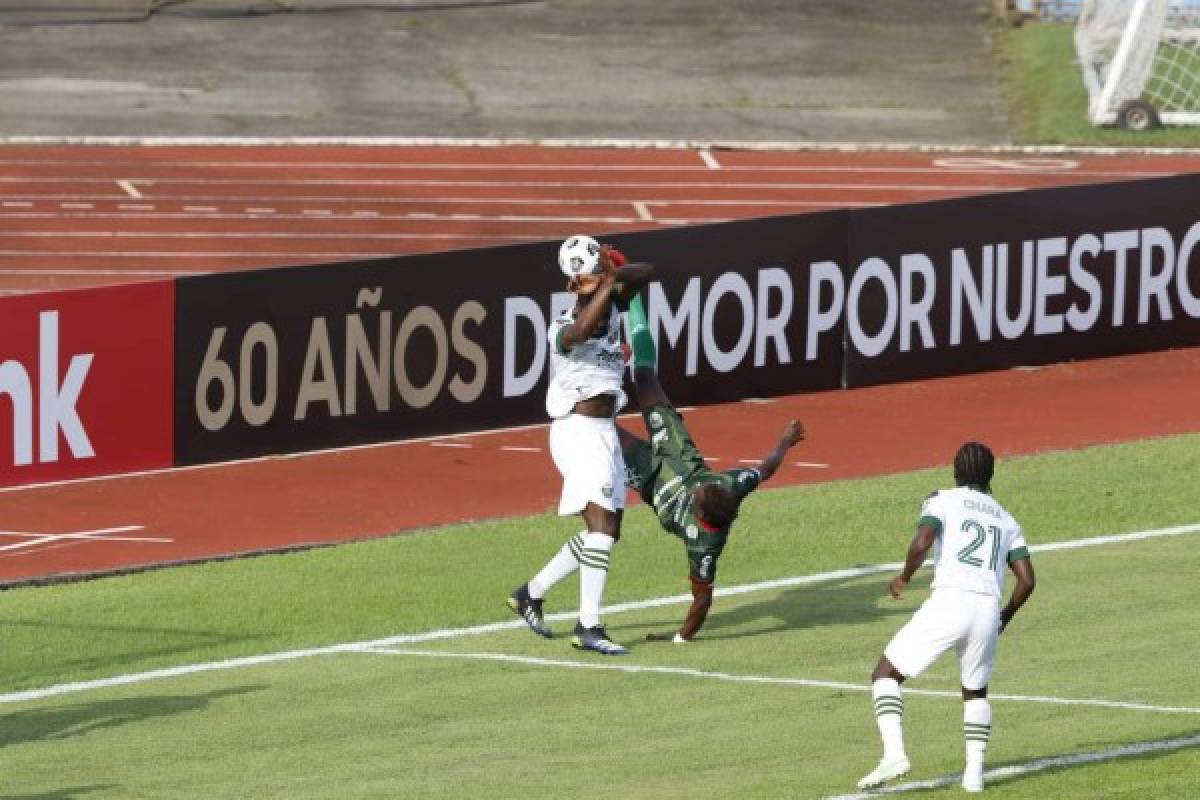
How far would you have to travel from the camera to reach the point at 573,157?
40.2 meters

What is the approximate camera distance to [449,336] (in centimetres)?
2591

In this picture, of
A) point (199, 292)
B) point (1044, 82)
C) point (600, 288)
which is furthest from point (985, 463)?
point (1044, 82)

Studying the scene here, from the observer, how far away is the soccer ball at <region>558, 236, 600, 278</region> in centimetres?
1619

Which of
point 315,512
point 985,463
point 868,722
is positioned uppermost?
point 985,463

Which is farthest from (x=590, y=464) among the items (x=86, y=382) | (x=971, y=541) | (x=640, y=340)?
(x=86, y=382)

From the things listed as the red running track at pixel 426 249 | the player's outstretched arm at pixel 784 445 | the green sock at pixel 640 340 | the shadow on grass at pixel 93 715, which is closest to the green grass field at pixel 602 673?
the shadow on grass at pixel 93 715

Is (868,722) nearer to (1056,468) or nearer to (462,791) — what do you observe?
(462,791)

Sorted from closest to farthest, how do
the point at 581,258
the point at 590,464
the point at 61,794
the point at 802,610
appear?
1. the point at 61,794
2. the point at 581,258
3. the point at 590,464
4. the point at 802,610

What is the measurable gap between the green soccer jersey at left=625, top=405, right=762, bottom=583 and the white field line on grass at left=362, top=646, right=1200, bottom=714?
2.67ft

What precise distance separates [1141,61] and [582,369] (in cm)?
2686

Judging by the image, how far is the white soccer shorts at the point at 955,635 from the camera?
12.6 m

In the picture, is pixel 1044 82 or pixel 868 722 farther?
pixel 1044 82

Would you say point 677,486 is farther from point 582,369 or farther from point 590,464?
point 582,369

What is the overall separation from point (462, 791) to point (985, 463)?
3.14 m
